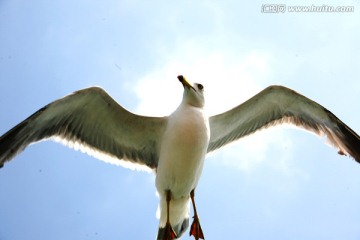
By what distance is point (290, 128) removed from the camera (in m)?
7.09

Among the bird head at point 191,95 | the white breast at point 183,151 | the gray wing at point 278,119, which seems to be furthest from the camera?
the gray wing at point 278,119

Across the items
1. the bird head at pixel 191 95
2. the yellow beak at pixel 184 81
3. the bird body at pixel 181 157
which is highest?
the yellow beak at pixel 184 81

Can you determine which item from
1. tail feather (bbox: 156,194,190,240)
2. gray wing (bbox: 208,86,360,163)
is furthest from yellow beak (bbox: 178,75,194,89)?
tail feather (bbox: 156,194,190,240)

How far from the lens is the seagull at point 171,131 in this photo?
6242 mm

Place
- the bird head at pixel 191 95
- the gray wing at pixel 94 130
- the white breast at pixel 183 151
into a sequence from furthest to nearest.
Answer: the bird head at pixel 191 95 < the gray wing at pixel 94 130 < the white breast at pixel 183 151

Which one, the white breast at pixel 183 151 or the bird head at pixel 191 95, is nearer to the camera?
the white breast at pixel 183 151

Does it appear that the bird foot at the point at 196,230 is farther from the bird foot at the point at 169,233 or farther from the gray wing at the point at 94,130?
the gray wing at the point at 94,130

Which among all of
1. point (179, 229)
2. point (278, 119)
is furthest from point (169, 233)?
point (278, 119)

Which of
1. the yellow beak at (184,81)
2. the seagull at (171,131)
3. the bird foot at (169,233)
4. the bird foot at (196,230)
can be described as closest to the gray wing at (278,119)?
the seagull at (171,131)

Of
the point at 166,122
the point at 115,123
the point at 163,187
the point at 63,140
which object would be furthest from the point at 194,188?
the point at 63,140

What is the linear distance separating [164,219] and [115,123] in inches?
52.3

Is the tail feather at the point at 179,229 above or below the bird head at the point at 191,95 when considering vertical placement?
below

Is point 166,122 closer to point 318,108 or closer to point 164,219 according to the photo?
point 164,219

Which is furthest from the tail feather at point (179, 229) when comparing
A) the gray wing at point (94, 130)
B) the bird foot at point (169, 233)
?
the gray wing at point (94, 130)
